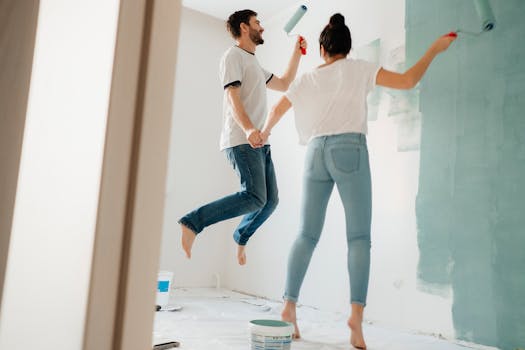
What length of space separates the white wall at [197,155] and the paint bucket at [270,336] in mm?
1812

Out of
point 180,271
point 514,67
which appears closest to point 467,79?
point 514,67

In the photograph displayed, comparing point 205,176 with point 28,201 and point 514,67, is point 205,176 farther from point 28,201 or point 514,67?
point 28,201

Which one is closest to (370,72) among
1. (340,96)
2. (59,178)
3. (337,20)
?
(340,96)

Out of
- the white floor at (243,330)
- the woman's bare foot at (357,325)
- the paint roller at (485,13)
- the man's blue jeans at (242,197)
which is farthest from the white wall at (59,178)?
the paint roller at (485,13)

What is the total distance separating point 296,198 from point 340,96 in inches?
45.6

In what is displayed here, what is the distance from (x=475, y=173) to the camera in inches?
70.1

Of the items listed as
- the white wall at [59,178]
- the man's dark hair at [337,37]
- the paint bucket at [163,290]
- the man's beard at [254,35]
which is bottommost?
the paint bucket at [163,290]

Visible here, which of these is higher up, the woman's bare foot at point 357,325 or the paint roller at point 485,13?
the paint roller at point 485,13

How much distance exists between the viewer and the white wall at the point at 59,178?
48cm

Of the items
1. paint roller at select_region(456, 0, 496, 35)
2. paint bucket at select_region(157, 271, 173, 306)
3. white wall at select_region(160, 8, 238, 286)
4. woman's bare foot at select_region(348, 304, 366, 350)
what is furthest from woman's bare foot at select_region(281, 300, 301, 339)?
white wall at select_region(160, 8, 238, 286)

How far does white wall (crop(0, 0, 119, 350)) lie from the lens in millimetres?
477

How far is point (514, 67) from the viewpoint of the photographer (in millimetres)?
1691

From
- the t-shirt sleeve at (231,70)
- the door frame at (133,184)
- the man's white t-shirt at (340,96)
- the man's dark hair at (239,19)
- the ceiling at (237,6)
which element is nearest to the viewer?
the door frame at (133,184)

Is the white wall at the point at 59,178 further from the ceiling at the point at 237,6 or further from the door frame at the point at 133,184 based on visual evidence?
the ceiling at the point at 237,6
